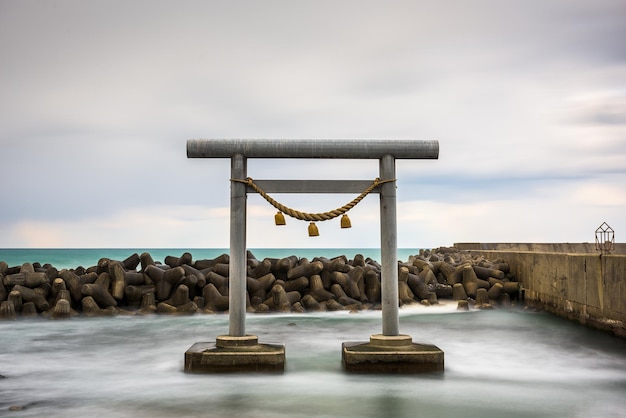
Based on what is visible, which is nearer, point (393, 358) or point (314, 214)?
point (393, 358)

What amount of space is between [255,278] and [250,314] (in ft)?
2.45

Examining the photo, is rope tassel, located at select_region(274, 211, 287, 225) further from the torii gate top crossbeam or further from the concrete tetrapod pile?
the concrete tetrapod pile

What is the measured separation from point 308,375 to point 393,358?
89 centimetres

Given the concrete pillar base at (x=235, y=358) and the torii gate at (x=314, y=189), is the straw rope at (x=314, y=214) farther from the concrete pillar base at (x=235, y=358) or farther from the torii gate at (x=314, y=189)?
the concrete pillar base at (x=235, y=358)

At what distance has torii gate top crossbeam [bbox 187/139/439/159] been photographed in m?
5.96

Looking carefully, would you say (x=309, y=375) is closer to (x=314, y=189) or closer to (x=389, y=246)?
(x=389, y=246)

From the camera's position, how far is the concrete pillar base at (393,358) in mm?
5750

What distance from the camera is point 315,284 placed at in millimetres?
10695

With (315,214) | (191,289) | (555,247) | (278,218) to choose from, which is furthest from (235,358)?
(555,247)

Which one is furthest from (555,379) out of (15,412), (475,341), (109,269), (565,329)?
(109,269)

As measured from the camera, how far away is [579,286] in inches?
334

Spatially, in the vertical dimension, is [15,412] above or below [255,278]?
below

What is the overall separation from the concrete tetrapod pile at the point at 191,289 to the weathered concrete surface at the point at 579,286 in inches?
37.6

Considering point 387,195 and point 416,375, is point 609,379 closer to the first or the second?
point 416,375
